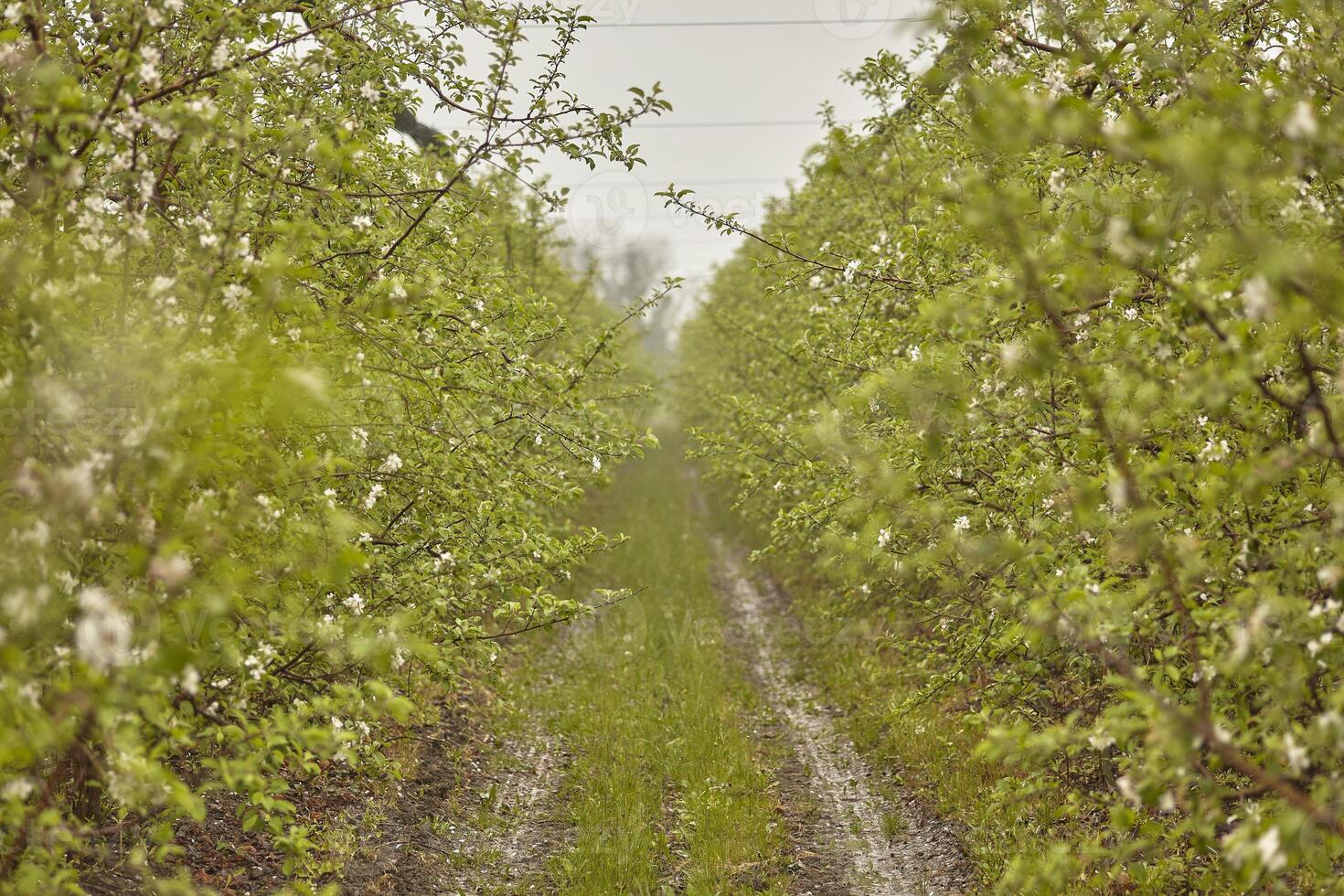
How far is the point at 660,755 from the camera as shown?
8.49 m

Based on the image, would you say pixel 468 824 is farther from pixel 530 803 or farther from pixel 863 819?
pixel 863 819

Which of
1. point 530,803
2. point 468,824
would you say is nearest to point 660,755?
point 530,803

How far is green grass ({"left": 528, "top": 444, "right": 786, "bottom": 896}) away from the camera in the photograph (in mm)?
6473

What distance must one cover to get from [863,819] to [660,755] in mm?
2089

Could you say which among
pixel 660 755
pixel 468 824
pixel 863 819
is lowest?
pixel 863 819

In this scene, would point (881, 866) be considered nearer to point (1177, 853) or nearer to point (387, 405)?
point (1177, 853)

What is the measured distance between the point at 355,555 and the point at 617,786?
5138 millimetres

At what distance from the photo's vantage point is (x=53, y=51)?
15.3ft

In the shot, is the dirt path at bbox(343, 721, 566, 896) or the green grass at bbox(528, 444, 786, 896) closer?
the dirt path at bbox(343, 721, 566, 896)

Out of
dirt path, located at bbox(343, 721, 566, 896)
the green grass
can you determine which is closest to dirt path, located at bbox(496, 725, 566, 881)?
dirt path, located at bbox(343, 721, 566, 896)

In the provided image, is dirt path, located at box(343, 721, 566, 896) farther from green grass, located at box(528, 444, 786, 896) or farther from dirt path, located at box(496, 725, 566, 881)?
green grass, located at box(528, 444, 786, 896)

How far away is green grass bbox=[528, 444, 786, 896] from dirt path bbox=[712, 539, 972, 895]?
51cm

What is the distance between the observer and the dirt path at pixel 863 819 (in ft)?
20.7

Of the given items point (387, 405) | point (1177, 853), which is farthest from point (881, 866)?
point (387, 405)
